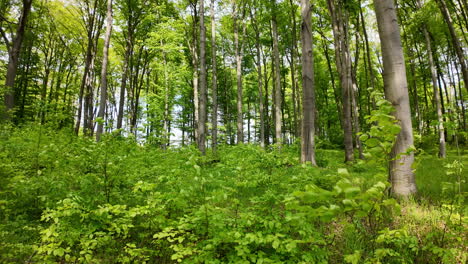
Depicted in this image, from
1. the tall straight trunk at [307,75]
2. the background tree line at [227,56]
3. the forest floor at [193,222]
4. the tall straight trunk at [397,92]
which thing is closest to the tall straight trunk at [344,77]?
the background tree line at [227,56]

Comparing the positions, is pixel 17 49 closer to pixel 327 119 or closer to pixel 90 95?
pixel 90 95

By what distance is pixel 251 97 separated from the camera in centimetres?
3447

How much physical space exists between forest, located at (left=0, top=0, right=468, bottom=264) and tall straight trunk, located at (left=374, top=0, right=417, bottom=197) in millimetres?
21

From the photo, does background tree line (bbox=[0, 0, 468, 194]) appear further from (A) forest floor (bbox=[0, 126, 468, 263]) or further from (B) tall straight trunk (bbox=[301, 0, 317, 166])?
(A) forest floor (bbox=[0, 126, 468, 263])

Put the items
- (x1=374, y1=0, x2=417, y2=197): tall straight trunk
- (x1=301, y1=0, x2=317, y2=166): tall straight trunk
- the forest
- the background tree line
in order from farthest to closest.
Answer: the background tree line → (x1=301, y1=0, x2=317, y2=166): tall straight trunk → (x1=374, y1=0, x2=417, y2=197): tall straight trunk → the forest

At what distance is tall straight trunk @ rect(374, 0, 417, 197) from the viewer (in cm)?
374

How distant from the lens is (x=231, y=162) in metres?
4.96

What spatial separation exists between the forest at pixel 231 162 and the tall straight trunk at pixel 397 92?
0.02 metres

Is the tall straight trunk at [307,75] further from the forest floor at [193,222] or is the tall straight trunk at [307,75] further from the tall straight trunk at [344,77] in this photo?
the tall straight trunk at [344,77]

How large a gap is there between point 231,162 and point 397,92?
3.24 m

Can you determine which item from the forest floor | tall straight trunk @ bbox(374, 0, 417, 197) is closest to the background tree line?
tall straight trunk @ bbox(374, 0, 417, 197)

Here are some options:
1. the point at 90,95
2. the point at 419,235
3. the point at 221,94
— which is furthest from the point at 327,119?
the point at 419,235

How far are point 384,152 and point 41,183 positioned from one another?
14.6ft

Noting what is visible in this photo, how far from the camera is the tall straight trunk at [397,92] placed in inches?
147
